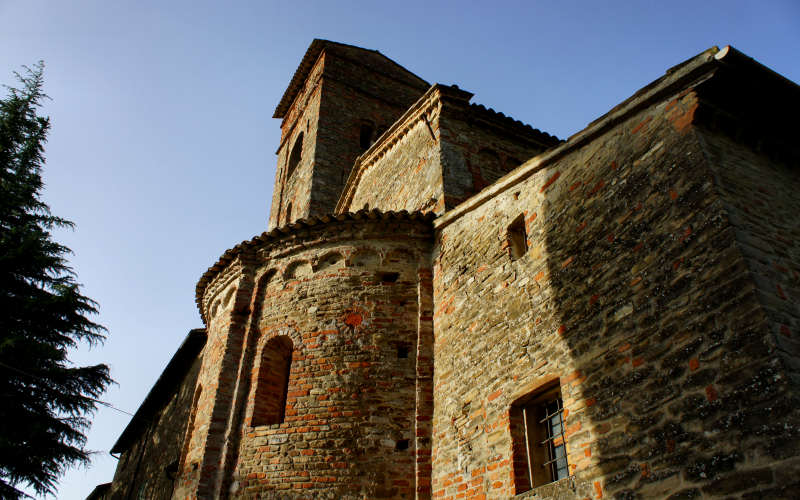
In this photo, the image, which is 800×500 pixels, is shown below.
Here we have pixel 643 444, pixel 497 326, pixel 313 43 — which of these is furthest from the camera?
pixel 313 43

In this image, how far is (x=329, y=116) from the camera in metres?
17.6

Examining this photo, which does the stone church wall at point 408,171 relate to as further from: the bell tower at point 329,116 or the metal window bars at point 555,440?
the metal window bars at point 555,440

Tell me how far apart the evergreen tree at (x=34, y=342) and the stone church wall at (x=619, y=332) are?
7096mm

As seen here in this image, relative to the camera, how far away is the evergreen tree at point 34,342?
941 centimetres

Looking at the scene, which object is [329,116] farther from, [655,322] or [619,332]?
[655,322]

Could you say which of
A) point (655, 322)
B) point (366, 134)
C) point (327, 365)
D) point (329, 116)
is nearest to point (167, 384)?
point (327, 365)

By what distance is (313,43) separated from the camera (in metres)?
19.6

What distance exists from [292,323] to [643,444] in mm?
5202

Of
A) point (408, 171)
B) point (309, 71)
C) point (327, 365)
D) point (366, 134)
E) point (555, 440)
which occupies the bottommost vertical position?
point (555, 440)

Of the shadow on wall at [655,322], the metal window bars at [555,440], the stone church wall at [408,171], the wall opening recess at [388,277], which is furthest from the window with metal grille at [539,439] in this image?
the stone church wall at [408,171]

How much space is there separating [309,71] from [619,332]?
58.0ft

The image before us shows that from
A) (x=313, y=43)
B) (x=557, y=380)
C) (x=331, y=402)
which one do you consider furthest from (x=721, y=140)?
(x=313, y=43)

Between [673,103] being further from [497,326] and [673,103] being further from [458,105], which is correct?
[458,105]

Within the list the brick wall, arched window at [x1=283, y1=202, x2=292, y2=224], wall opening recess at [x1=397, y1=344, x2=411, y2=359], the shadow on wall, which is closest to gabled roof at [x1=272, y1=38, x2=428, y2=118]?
arched window at [x1=283, y1=202, x2=292, y2=224]
